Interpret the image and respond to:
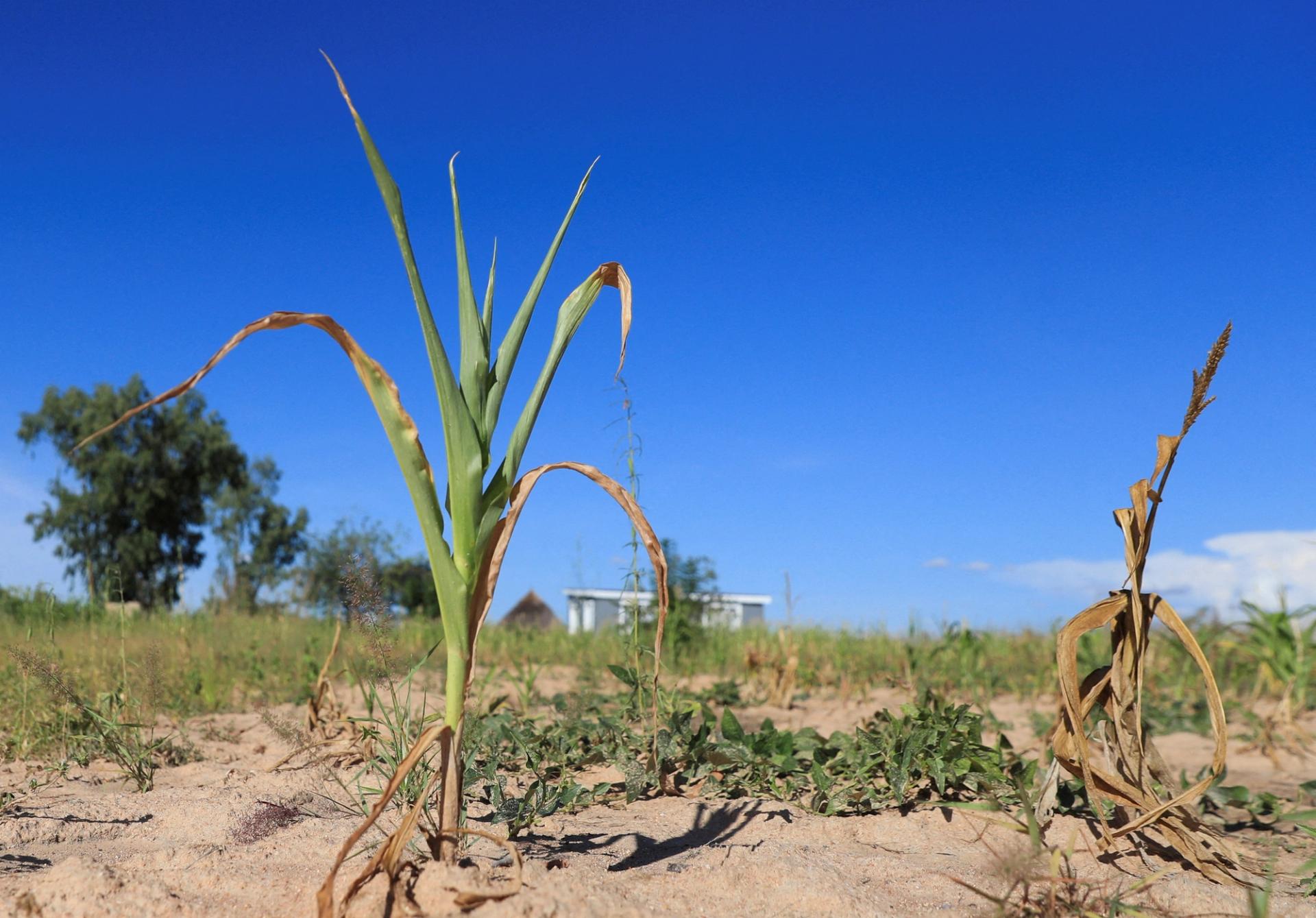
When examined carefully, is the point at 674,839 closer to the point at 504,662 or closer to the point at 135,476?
the point at 504,662

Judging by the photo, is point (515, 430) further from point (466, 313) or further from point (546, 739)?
point (546, 739)

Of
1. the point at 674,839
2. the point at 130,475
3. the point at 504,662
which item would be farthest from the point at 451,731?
the point at 130,475

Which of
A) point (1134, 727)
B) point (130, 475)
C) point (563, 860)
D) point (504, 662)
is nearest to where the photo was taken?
point (563, 860)

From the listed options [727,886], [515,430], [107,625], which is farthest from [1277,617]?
[107,625]

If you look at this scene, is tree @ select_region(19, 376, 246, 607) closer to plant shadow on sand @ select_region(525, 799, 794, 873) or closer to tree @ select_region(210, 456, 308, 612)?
tree @ select_region(210, 456, 308, 612)

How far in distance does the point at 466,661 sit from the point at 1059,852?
4.63 ft

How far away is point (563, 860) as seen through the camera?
228cm

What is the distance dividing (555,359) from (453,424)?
0.30 m

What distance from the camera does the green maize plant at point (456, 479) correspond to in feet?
6.10

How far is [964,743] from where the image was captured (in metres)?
3.10

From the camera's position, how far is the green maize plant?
1859mm

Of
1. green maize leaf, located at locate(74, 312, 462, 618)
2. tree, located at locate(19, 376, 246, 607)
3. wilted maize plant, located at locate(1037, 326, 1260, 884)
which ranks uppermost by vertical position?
tree, located at locate(19, 376, 246, 607)

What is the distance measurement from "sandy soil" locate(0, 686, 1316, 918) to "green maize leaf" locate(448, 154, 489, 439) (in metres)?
0.94

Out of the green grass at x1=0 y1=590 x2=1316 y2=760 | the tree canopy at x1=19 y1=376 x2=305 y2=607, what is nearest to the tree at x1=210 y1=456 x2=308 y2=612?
the tree canopy at x1=19 y1=376 x2=305 y2=607
